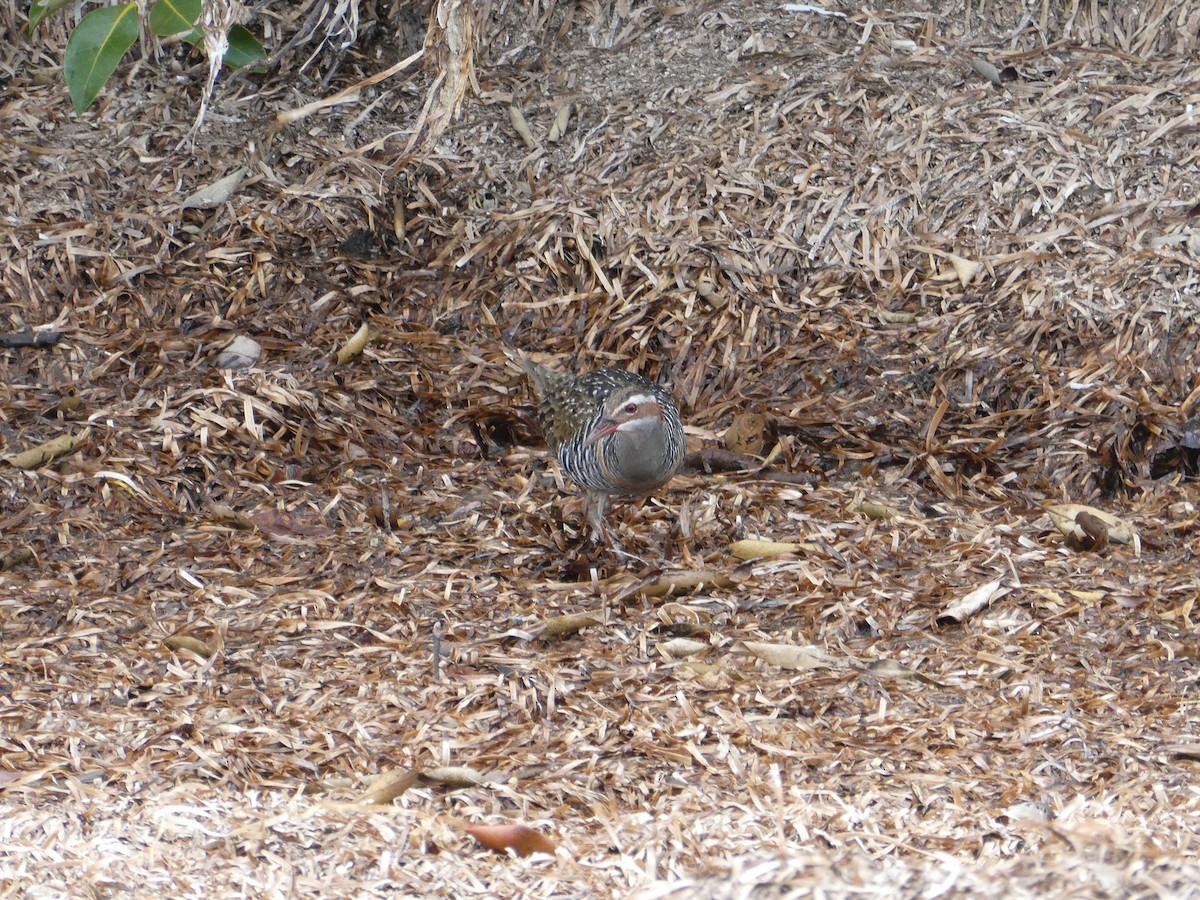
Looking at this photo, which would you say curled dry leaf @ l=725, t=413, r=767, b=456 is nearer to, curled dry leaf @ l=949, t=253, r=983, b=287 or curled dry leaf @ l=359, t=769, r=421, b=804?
curled dry leaf @ l=949, t=253, r=983, b=287

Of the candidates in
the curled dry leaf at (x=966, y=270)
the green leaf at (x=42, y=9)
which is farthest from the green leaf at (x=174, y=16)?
the curled dry leaf at (x=966, y=270)

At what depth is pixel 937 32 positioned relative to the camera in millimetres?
6512

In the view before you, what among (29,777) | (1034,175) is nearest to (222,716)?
(29,777)

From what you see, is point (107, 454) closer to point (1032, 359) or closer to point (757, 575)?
point (757, 575)

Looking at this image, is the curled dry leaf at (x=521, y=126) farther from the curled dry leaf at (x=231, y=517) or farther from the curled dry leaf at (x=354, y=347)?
the curled dry leaf at (x=231, y=517)

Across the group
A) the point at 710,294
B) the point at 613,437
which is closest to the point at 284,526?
the point at 613,437

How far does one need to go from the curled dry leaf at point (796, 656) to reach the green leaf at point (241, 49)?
11.4ft

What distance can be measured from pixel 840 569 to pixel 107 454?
2.75 meters

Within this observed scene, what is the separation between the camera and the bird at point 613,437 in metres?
4.73

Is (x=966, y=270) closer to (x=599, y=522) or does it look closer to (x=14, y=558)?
(x=599, y=522)

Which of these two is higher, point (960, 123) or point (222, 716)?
point (960, 123)

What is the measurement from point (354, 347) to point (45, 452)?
4.31 ft

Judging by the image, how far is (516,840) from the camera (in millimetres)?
3123

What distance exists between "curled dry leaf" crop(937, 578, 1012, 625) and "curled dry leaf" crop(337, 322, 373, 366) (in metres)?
2.76
